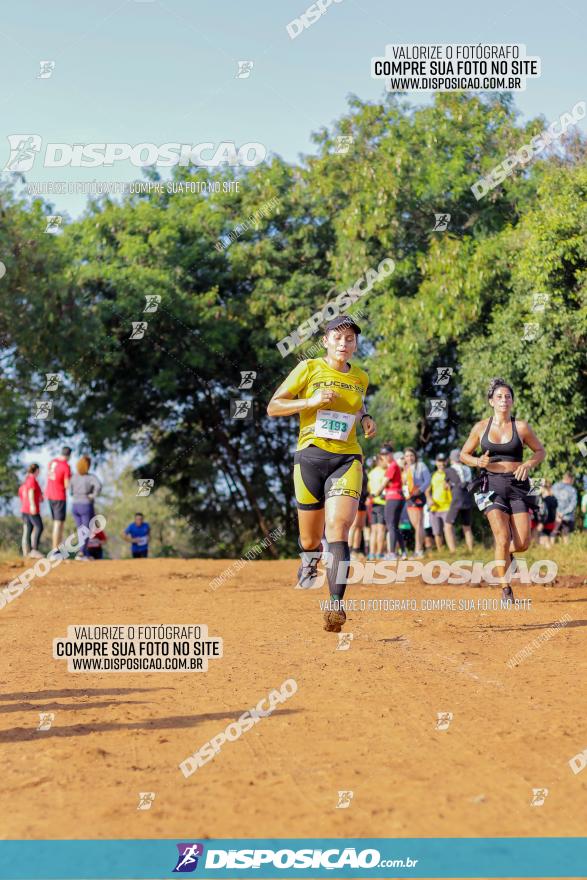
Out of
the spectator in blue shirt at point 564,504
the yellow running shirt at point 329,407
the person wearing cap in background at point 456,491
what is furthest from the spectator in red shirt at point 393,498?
the yellow running shirt at point 329,407

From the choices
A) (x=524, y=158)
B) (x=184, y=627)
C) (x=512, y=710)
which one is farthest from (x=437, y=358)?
(x=512, y=710)

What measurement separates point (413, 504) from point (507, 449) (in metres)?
8.55

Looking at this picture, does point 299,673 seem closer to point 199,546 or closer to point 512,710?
point 512,710

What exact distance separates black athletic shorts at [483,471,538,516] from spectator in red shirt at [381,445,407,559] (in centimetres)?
740

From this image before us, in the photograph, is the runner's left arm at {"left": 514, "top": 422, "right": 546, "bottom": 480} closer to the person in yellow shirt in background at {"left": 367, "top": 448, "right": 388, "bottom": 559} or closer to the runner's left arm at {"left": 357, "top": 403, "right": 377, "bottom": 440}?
the runner's left arm at {"left": 357, "top": 403, "right": 377, "bottom": 440}

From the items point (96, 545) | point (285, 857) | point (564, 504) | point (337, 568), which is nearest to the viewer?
point (285, 857)

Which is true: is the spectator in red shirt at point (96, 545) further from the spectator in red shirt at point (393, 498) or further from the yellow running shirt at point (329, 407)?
the yellow running shirt at point (329, 407)

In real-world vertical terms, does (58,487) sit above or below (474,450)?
below

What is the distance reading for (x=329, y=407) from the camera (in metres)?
8.28

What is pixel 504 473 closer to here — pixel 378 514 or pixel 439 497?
pixel 378 514

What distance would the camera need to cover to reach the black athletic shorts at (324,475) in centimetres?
819

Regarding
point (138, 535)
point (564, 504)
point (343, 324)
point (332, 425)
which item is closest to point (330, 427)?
point (332, 425)

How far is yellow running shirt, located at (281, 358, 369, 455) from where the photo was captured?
26.9 ft

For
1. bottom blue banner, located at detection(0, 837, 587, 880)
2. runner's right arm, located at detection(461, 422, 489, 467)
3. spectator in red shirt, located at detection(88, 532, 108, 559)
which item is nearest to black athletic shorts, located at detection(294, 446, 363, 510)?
runner's right arm, located at detection(461, 422, 489, 467)
